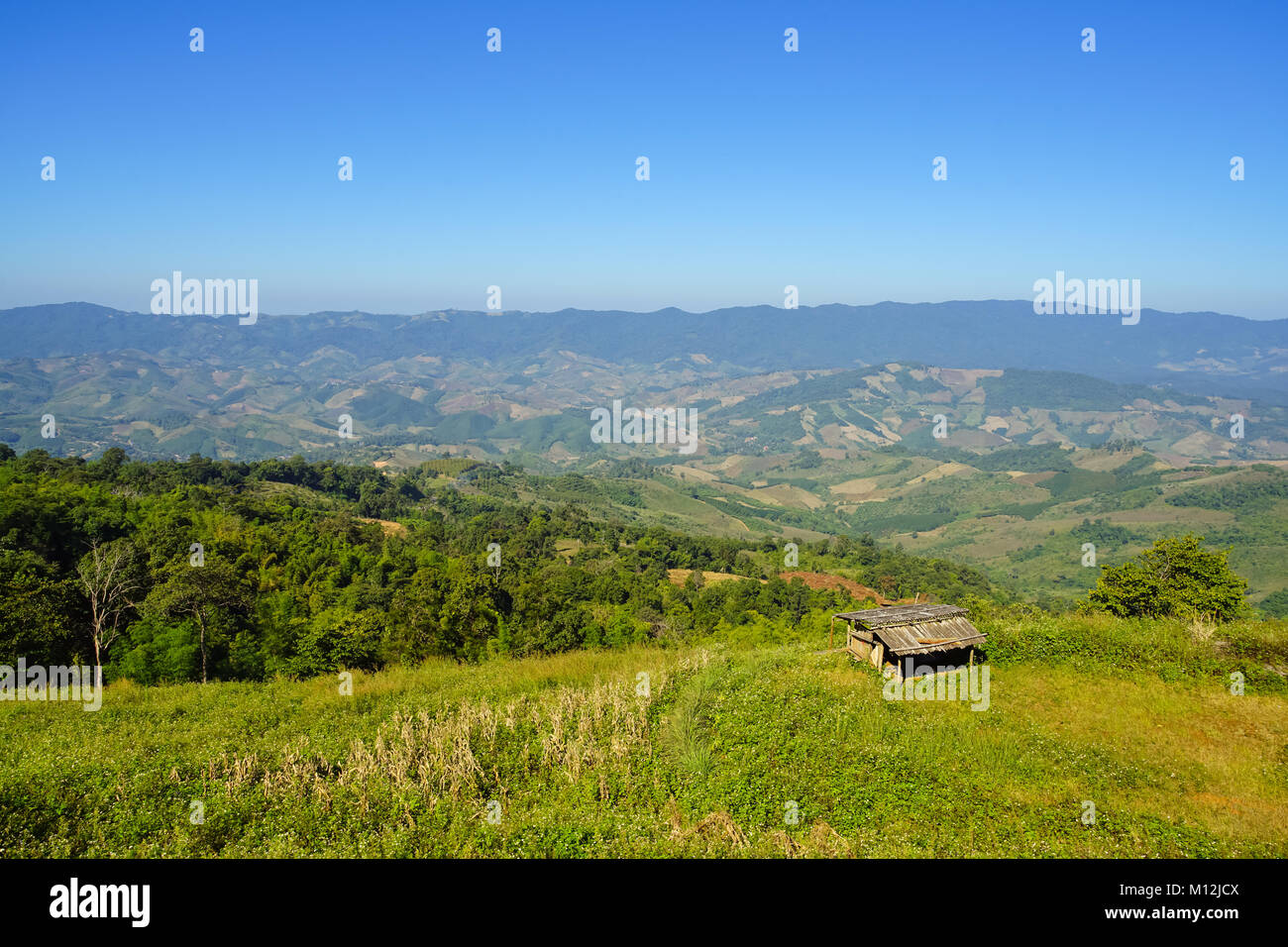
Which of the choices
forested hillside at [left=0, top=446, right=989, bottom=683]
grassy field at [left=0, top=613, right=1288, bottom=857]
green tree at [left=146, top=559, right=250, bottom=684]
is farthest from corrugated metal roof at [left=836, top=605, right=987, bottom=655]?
green tree at [left=146, top=559, right=250, bottom=684]

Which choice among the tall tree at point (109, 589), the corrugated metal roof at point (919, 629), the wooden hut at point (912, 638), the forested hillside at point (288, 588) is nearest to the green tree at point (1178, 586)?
the corrugated metal roof at point (919, 629)

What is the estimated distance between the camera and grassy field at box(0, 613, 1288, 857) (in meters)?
10.9

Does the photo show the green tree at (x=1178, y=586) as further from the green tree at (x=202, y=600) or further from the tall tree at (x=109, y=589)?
the tall tree at (x=109, y=589)

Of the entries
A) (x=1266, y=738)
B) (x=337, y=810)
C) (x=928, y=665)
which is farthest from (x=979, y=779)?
(x=337, y=810)

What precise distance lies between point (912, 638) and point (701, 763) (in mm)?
7627

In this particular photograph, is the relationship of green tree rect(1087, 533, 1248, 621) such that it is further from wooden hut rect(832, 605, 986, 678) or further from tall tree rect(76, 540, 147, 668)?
tall tree rect(76, 540, 147, 668)

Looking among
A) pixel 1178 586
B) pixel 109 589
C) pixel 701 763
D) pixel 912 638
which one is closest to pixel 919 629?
pixel 912 638

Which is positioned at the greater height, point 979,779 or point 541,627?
point 979,779

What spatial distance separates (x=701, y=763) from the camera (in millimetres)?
14156

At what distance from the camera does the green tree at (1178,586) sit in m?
24.6

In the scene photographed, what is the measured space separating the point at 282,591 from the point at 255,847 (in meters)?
29.1
